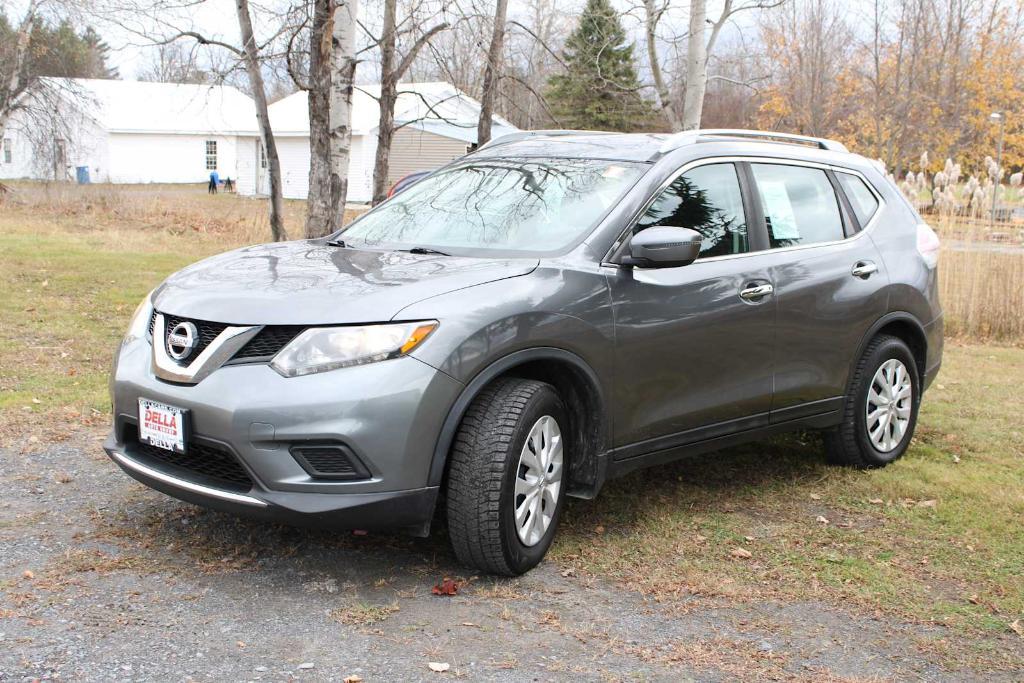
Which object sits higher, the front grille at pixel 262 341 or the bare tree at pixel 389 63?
the bare tree at pixel 389 63

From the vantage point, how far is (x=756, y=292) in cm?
509

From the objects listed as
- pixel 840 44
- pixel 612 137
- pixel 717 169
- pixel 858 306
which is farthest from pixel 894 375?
pixel 840 44

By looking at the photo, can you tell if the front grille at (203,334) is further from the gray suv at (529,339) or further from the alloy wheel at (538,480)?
the alloy wheel at (538,480)

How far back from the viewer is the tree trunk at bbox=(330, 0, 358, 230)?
10234 mm

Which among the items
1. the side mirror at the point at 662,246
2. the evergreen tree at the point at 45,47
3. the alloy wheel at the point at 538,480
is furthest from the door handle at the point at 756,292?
the evergreen tree at the point at 45,47

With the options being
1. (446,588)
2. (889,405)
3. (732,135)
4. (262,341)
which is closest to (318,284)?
(262,341)

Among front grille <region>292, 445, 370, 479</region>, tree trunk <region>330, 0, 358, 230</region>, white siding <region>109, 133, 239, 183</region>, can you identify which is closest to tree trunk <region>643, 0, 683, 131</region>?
tree trunk <region>330, 0, 358, 230</region>

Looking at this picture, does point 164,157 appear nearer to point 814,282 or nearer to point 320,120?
point 320,120

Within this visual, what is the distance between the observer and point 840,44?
49.0m

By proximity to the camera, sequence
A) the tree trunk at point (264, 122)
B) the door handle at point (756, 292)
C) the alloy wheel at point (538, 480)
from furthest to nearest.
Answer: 1. the tree trunk at point (264, 122)
2. the door handle at point (756, 292)
3. the alloy wheel at point (538, 480)

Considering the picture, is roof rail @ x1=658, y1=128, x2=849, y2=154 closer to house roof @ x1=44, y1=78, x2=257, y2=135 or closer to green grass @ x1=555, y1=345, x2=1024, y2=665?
green grass @ x1=555, y1=345, x2=1024, y2=665

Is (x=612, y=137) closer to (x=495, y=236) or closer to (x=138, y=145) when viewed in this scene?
(x=495, y=236)

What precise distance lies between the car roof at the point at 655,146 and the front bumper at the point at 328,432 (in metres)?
1.80

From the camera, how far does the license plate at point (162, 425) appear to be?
3.90 meters
